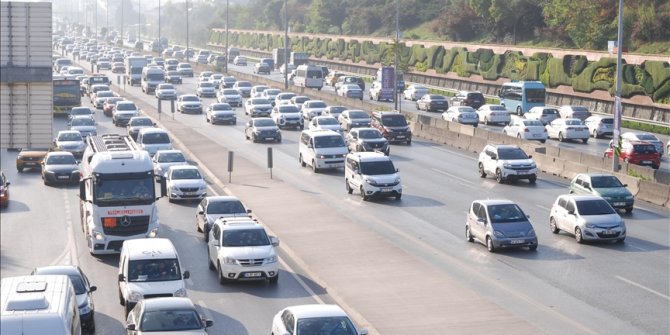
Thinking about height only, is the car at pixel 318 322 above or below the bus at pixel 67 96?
below

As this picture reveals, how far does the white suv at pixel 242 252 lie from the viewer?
1152 inches

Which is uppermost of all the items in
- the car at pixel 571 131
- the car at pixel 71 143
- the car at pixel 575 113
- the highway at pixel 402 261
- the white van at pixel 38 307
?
the car at pixel 575 113

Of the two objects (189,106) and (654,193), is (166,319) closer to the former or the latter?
(654,193)

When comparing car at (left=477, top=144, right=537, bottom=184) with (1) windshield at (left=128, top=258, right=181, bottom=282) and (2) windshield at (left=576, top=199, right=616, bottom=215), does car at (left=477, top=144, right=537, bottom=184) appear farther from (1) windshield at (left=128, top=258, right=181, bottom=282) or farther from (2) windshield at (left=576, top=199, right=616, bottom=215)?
(1) windshield at (left=128, top=258, right=181, bottom=282)

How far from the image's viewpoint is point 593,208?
3566 centimetres

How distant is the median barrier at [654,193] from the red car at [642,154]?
8.39 meters

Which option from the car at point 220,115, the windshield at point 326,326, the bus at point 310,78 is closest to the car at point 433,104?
the car at point 220,115

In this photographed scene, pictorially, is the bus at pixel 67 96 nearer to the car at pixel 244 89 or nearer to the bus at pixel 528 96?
the car at pixel 244 89

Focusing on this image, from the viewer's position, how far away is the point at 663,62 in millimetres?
77500

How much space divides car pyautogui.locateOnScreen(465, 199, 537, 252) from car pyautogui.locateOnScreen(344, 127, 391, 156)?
20858mm

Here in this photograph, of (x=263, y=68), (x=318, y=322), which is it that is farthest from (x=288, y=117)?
(x=263, y=68)

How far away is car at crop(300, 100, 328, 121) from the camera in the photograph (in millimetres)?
76250

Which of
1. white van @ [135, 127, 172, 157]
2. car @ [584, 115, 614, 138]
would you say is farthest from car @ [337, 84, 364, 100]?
white van @ [135, 127, 172, 157]

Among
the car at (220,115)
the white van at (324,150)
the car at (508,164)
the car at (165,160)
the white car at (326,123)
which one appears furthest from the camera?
the car at (220,115)
